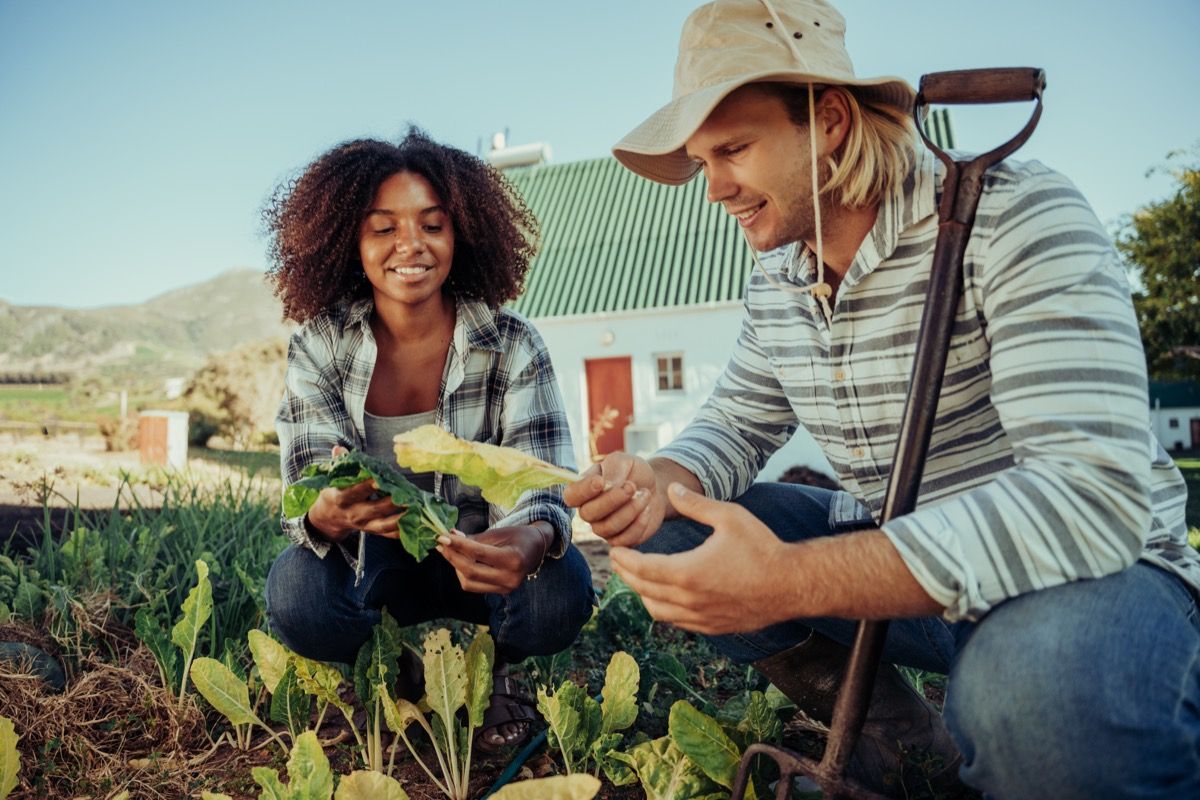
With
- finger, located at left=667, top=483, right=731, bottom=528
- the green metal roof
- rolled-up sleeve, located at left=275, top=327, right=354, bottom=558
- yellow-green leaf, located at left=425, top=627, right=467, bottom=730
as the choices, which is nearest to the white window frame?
the green metal roof

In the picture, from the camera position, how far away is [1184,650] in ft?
4.23

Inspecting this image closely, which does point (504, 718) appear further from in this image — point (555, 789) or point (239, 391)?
point (239, 391)

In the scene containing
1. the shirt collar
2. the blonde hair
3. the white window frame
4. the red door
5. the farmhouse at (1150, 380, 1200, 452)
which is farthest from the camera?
the farmhouse at (1150, 380, 1200, 452)

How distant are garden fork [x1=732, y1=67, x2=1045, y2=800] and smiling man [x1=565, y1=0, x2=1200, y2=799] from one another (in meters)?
0.07

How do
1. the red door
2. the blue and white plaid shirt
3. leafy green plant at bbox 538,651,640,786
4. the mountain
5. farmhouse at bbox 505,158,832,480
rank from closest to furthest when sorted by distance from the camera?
leafy green plant at bbox 538,651,640,786 → the blue and white plaid shirt → farmhouse at bbox 505,158,832,480 → the red door → the mountain

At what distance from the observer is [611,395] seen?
14.9m

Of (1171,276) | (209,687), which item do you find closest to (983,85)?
(209,687)

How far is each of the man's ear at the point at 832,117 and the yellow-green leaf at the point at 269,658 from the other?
186cm

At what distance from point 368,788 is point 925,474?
4.39 ft

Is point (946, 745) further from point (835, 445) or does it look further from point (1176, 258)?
point (1176, 258)

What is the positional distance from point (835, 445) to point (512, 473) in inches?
29.9

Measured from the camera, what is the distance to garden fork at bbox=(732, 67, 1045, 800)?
1.51m

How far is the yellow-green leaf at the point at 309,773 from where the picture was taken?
173cm

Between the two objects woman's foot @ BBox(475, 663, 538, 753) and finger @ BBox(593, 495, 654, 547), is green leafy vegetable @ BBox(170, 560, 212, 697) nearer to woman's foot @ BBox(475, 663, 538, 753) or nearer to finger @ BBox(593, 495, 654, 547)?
woman's foot @ BBox(475, 663, 538, 753)
